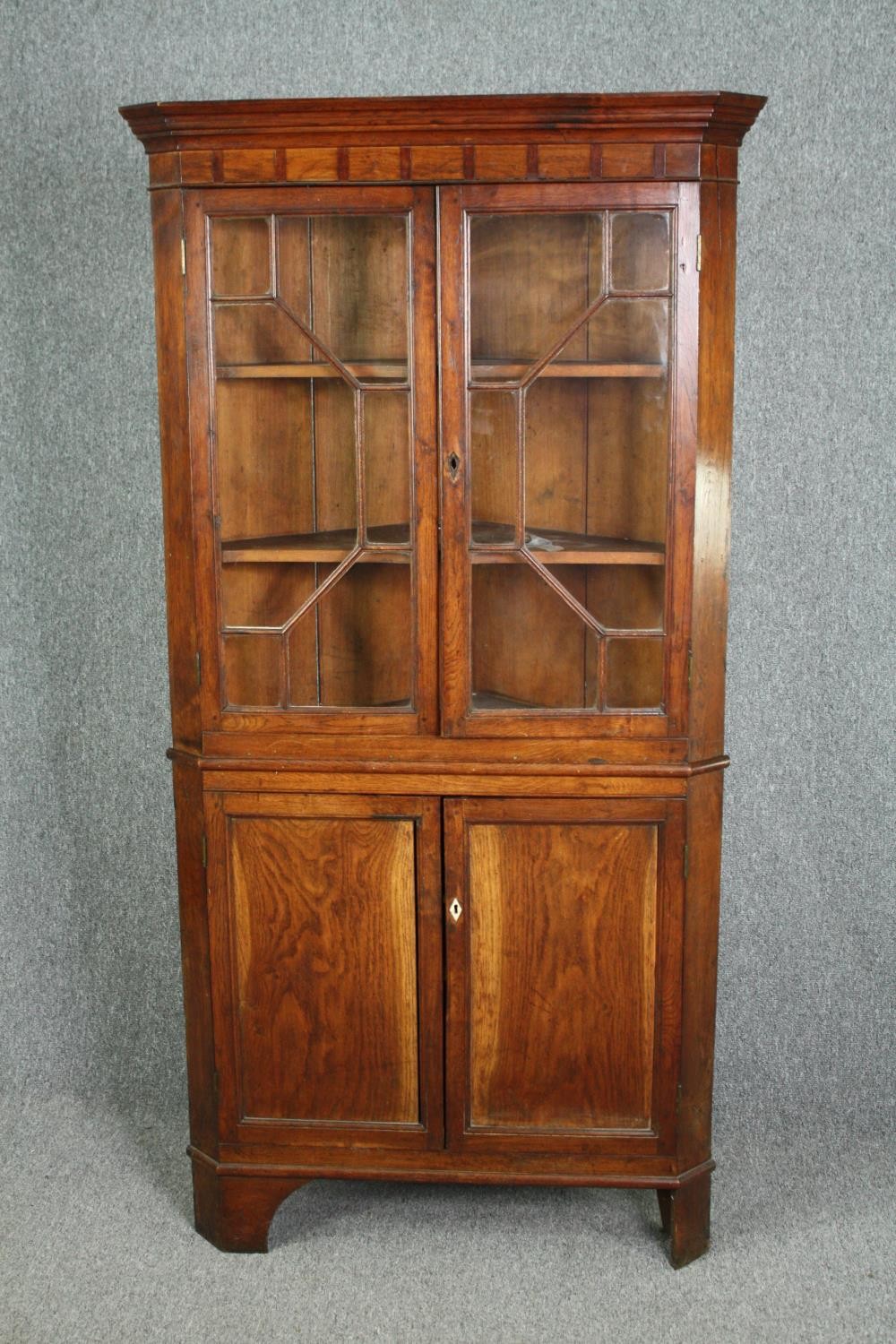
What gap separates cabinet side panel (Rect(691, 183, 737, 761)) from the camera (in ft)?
6.45

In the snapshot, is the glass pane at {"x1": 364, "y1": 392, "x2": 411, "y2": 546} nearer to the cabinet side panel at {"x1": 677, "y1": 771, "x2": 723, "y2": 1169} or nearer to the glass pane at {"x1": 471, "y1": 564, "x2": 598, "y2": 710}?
the glass pane at {"x1": 471, "y1": 564, "x2": 598, "y2": 710}

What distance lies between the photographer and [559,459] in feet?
6.73

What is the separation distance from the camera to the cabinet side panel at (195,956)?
85.0 inches

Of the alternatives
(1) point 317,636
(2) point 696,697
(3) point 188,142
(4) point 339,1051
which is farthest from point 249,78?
(4) point 339,1051

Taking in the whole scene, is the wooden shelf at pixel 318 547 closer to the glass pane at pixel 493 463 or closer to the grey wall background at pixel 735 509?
the glass pane at pixel 493 463

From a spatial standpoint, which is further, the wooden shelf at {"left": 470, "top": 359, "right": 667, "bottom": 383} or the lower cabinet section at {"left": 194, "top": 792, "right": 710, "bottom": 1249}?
the lower cabinet section at {"left": 194, "top": 792, "right": 710, "bottom": 1249}

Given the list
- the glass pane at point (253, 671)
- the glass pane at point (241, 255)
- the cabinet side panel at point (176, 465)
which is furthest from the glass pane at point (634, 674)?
the glass pane at point (241, 255)

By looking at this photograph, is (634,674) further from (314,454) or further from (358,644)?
(314,454)

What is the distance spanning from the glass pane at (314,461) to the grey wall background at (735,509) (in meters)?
0.56

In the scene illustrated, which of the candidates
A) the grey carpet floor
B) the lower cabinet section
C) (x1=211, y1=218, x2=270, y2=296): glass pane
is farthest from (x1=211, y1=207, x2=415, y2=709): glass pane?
the grey carpet floor

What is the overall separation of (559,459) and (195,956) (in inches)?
36.5

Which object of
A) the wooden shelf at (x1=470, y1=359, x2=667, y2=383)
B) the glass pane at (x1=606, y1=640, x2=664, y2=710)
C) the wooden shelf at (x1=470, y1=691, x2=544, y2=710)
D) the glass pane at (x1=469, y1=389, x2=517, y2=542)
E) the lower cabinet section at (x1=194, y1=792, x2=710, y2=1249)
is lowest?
the lower cabinet section at (x1=194, y1=792, x2=710, y2=1249)

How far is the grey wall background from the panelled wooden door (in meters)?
0.57

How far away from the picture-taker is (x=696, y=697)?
6.75 ft
